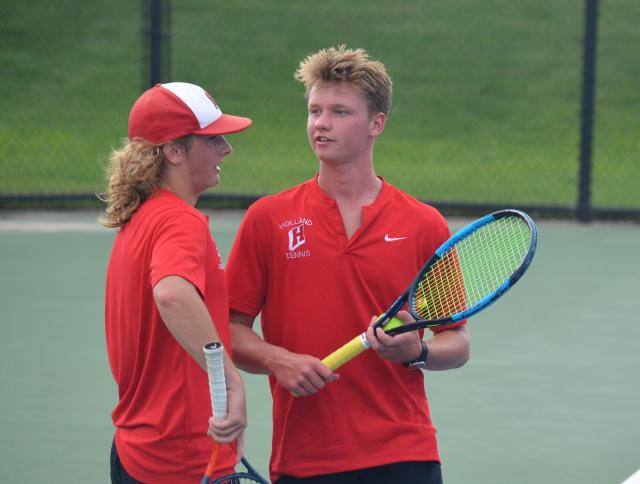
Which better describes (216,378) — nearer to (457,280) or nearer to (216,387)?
(216,387)

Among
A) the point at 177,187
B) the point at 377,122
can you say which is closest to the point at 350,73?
the point at 377,122

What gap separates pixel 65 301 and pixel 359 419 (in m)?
4.61

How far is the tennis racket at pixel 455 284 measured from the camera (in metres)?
3.42

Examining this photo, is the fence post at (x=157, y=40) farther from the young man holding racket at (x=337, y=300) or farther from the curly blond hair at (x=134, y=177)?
the curly blond hair at (x=134, y=177)

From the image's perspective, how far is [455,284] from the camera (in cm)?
363

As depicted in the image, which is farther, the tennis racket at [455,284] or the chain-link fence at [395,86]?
the chain-link fence at [395,86]

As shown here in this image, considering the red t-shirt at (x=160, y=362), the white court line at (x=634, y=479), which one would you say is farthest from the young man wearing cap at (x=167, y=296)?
the white court line at (x=634, y=479)

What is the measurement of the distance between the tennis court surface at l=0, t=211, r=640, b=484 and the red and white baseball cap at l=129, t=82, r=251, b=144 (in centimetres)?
220

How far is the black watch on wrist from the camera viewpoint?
3.51 meters

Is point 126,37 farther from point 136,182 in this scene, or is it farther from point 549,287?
point 136,182

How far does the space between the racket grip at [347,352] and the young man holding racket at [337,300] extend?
0.14m

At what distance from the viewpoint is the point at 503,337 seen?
720cm

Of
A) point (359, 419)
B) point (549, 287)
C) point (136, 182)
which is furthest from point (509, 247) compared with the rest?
point (549, 287)

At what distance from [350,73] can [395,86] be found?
39.6 ft
